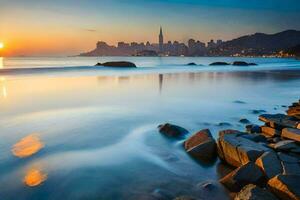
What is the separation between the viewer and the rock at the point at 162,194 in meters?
5.45

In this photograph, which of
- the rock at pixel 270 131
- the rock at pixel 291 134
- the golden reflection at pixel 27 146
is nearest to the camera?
the rock at pixel 291 134

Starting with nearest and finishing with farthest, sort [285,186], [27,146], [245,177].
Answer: [285,186] < [245,177] < [27,146]

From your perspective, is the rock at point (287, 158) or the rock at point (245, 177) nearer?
the rock at point (245, 177)

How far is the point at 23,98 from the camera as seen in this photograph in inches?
744

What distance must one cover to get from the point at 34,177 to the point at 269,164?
15.4 ft

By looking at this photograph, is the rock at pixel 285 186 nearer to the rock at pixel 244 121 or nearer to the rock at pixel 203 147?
the rock at pixel 203 147

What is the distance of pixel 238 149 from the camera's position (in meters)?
6.59

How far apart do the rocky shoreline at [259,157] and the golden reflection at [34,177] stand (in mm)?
3550

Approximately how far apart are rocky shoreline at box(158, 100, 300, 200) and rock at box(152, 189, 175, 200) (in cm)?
114

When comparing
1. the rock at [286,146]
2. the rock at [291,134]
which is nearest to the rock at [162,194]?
the rock at [286,146]

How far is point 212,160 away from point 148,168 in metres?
1.59

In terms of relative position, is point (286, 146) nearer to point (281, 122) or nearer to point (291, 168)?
point (291, 168)

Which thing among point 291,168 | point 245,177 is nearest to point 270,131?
point 291,168

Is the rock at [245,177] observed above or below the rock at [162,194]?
above
